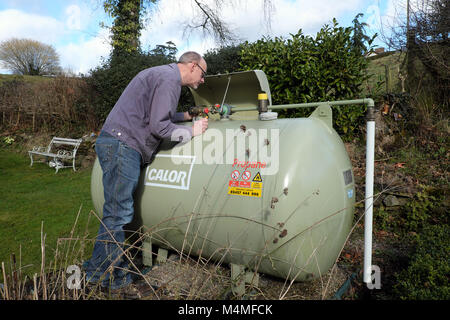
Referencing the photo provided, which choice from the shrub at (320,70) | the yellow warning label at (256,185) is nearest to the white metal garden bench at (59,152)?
the shrub at (320,70)

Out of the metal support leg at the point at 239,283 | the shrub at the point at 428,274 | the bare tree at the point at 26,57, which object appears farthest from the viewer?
the bare tree at the point at 26,57

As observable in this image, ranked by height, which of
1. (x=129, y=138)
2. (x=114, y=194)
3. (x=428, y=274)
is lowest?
(x=428, y=274)

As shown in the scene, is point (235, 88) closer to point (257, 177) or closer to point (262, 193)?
point (257, 177)

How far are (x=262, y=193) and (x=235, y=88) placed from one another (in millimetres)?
1392

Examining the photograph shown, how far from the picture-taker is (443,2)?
5672 mm

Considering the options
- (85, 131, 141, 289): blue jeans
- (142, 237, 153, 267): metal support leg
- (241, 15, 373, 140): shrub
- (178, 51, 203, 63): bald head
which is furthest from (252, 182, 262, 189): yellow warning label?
(241, 15, 373, 140): shrub

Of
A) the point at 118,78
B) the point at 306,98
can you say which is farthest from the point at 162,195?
the point at 118,78

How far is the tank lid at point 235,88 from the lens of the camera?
9.42 feet

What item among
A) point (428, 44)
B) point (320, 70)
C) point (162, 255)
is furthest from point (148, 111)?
point (428, 44)

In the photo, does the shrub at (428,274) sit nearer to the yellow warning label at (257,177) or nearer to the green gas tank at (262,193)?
the green gas tank at (262,193)

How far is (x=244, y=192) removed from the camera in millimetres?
2191

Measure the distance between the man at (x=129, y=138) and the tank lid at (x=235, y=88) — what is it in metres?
0.54

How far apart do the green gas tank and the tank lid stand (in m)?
0.51
